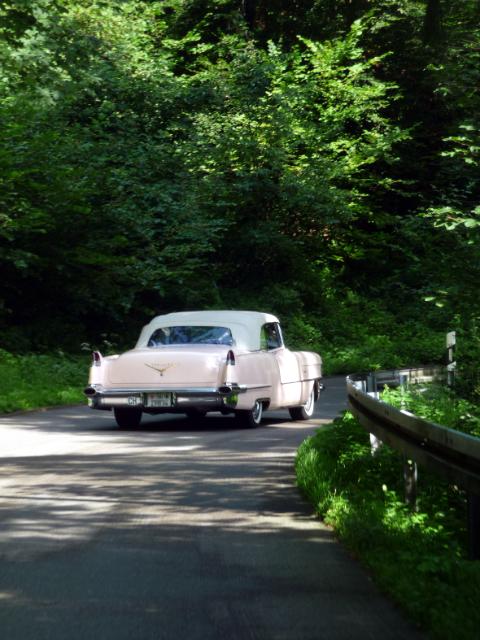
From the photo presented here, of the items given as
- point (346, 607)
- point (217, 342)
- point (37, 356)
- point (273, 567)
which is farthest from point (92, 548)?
point (37, 356)

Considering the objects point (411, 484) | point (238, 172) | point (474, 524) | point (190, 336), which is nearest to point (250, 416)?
point (190, 336)

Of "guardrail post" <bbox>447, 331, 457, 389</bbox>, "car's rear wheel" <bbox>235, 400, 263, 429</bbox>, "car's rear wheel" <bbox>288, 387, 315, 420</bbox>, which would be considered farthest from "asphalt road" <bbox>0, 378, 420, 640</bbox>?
"guardrail post" <bbox>447, 331, 457, 389</bbox>

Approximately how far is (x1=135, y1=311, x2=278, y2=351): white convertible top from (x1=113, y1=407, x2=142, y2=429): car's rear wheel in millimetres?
1121

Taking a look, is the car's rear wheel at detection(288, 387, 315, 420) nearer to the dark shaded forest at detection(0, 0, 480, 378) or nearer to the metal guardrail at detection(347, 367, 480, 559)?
the dark shaded forest at detection(0, 0, 480, 378)

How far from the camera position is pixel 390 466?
10.1 metres

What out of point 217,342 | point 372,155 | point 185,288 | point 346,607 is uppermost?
point 372,155

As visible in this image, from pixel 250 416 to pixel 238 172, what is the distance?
65.1ft

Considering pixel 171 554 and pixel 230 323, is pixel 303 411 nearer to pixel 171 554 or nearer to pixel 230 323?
pixel 230 323

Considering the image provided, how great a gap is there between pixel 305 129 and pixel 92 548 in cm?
3276

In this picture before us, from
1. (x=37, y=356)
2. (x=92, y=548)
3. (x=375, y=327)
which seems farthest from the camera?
(x=375, y=327)

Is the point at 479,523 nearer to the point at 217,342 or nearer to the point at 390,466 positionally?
the point at 390,466

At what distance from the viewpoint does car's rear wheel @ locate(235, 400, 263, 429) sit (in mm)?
17391

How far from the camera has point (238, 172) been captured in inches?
1435

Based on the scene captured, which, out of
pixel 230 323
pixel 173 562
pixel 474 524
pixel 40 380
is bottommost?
pixel 173 562
